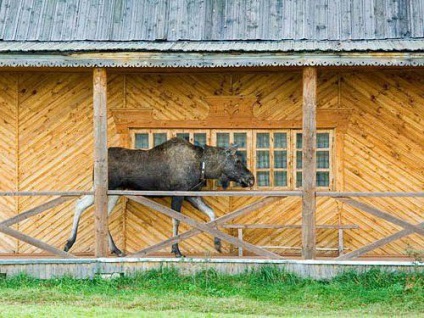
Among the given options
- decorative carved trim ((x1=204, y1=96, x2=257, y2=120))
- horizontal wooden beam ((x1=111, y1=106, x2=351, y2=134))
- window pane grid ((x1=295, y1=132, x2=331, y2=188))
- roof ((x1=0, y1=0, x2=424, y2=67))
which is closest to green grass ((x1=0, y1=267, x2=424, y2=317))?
window pane grid ((x1=295, y1=132, x2=331, y2=188))

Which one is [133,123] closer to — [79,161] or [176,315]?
[79,161]

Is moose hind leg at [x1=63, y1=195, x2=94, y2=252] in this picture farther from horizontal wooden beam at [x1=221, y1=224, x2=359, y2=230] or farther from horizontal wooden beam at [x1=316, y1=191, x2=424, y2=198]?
horizontal wooden beam at [x1=316, y1=191, x2=424, y2=198]

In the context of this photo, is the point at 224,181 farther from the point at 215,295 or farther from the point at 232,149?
the point at 215,295

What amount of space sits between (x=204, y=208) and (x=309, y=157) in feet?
7.60

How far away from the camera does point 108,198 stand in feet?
53.1

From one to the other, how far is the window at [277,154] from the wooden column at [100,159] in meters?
1.95

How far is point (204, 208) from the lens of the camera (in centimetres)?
1623

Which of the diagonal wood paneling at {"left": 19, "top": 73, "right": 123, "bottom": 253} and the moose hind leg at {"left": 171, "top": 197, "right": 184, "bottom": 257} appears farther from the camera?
the diagonal wood paneling at {"left": 19, "top": 73, "right": 123, "bottom": 253}

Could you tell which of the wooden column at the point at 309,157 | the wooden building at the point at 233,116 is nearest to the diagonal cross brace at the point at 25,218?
the wooden building at the point at 233,116

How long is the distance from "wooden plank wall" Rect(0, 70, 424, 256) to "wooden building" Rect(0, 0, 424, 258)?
2cm

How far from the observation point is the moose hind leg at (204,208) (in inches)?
637

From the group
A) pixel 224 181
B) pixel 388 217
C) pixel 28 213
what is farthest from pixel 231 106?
pixel 28 213

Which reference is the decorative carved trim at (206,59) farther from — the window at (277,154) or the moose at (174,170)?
the window at (277,154)

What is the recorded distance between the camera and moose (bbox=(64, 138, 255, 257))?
16328mm
